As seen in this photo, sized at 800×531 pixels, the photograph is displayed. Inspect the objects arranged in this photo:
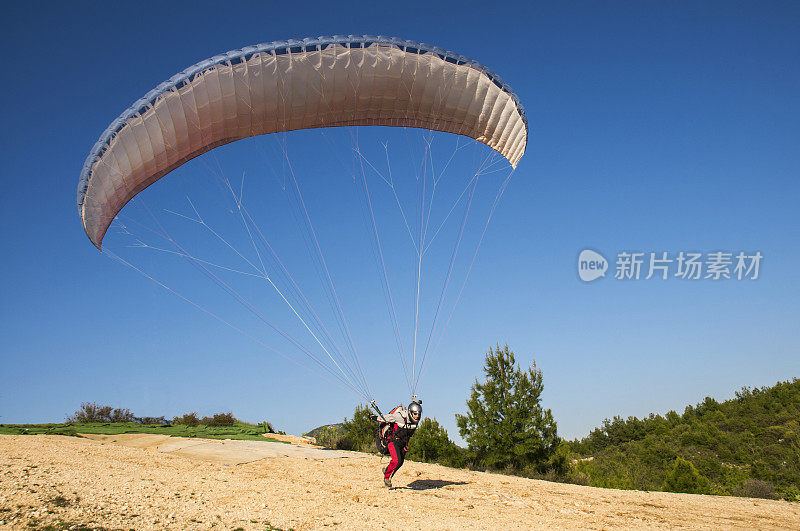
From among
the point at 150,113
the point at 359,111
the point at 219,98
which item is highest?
the point at 359,111

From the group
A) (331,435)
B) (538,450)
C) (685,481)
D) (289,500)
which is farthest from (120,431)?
(685,481)

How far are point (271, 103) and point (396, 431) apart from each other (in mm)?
7627

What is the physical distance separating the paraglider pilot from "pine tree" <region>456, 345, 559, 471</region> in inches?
306

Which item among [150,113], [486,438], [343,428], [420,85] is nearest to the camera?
[150,113]

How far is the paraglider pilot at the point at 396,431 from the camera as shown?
930 centimetres

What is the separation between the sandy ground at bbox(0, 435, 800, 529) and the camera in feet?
20.8

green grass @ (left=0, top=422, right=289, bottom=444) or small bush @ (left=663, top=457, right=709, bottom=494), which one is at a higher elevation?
small bush @ (left=663, top=457, right=709, bottom=494)

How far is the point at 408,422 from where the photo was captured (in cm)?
948

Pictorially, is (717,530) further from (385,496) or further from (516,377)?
(516,377)

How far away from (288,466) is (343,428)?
8.80 m

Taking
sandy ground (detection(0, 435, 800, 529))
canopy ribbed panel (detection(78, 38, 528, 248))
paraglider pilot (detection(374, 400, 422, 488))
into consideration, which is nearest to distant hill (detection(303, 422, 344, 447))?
sandy ground (detection(0, 435, 800, 529))

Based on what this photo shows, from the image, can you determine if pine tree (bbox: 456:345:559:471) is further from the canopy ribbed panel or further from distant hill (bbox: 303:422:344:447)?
the canopy ribbed panel

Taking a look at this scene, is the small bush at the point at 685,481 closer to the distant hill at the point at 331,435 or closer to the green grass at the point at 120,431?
the distant hill at the point at 331,435

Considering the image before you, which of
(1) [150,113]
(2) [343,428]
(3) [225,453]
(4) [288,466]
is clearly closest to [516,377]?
(2) [343,428]
